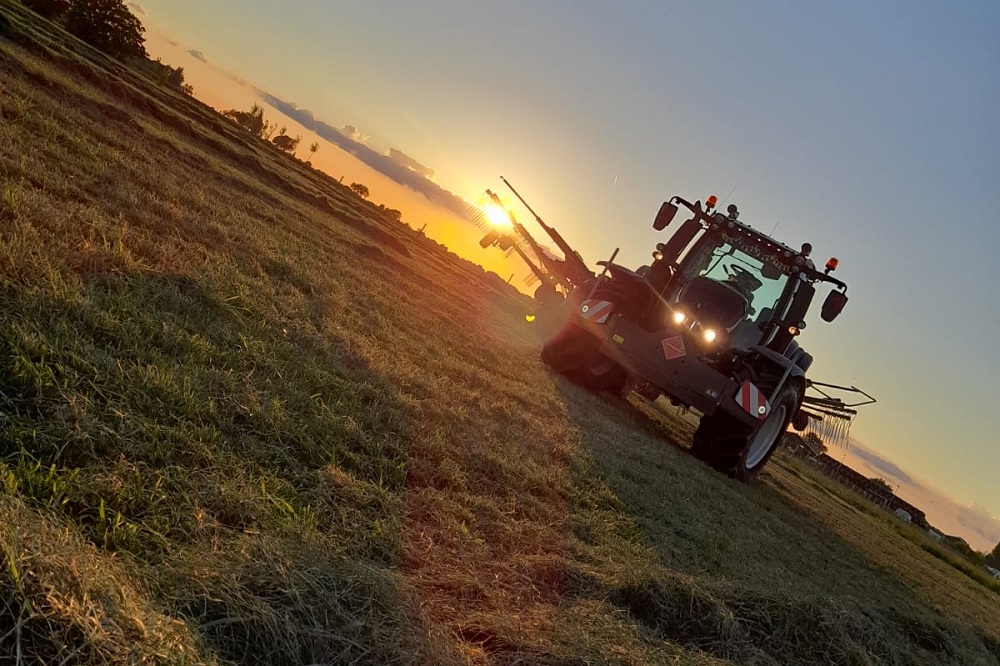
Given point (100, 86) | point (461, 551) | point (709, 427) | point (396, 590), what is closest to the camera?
point (396, 590)

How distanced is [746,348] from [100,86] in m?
15.7

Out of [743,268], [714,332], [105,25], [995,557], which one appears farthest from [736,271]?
[995,557]

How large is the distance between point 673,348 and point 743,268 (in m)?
2.11

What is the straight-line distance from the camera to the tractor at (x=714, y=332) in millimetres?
8289

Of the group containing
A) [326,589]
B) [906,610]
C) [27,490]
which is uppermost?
[906,610]

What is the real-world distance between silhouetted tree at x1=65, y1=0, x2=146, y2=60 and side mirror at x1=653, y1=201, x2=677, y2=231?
112 feet

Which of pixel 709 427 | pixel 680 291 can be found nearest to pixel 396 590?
pixel 709 427

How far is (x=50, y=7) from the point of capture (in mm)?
33906

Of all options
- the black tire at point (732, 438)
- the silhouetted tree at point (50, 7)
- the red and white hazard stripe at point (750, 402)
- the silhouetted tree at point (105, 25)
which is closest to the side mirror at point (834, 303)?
the black tire at point (732, 438)

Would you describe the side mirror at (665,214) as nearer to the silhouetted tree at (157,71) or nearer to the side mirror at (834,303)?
the side mirror at (834,303)

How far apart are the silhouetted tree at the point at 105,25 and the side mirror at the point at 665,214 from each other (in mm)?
34135

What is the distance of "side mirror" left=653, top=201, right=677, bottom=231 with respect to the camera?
9.20 meters

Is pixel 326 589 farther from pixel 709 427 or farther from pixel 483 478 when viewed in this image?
pixel 709 427

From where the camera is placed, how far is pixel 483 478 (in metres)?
3.83
